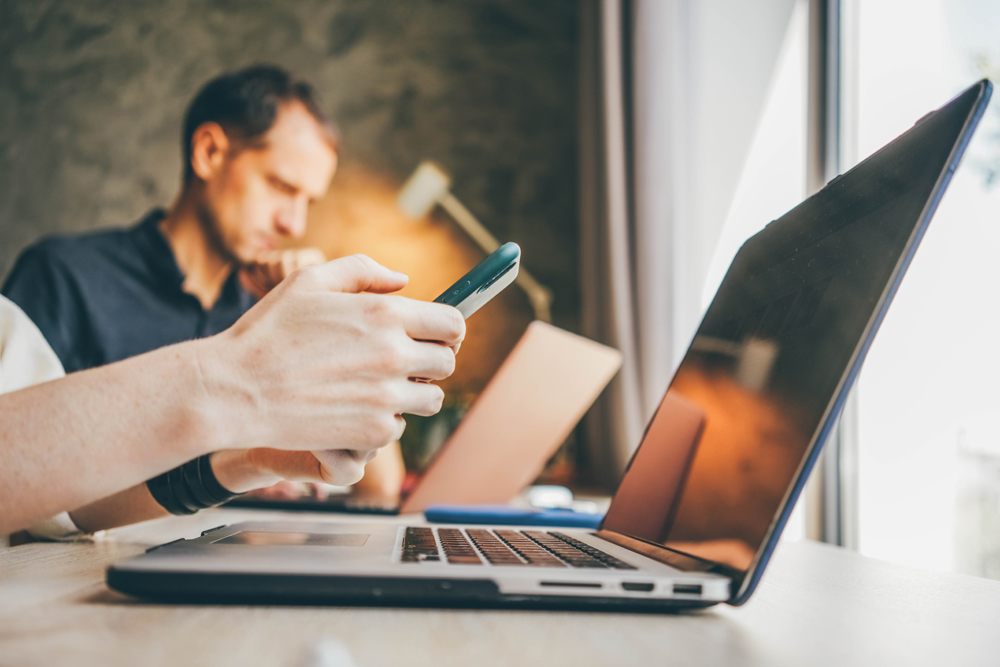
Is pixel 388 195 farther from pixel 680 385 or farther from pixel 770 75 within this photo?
pixel 680 385

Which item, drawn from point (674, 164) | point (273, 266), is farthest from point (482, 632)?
point (273, 266)

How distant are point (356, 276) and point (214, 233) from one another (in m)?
1.39

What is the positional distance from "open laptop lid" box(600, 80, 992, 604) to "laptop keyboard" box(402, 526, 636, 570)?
49mm

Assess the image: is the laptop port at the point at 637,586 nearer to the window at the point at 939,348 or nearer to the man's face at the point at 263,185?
the window at the point at 939,348

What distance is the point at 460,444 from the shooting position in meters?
0.83

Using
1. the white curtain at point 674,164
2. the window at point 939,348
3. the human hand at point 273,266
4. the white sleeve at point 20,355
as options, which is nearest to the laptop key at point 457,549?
the white sleeve at point 20,355

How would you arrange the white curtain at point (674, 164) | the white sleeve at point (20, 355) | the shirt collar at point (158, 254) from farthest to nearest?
the shirt collar at point (158, 254) < the white curtain at point (674, 164) < the white sleeve at point (20, 355)

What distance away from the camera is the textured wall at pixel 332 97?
1.97 m

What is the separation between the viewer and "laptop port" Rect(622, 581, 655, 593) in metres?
0.30

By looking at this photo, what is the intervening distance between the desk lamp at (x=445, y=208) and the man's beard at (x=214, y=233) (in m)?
0.53

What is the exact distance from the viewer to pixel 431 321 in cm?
Result: 37

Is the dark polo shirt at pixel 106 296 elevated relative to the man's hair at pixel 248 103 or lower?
lower

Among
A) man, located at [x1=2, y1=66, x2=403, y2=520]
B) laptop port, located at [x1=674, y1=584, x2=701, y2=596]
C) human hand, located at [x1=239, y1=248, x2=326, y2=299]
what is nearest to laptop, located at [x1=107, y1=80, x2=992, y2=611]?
laptop port, located at [x1=674, y1=584, x2=701, y2=596]

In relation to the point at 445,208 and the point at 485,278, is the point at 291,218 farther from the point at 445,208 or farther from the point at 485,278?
the point at 485,278
